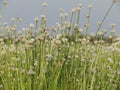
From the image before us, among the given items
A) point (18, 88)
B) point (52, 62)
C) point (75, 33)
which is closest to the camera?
point (18, 88)

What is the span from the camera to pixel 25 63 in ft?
13.3

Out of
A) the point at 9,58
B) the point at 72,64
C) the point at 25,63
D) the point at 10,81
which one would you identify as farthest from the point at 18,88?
the point at 9,58

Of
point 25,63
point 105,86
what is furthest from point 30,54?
point 105,86

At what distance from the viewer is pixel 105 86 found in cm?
396

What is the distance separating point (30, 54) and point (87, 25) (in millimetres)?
650

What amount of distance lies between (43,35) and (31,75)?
43 cm

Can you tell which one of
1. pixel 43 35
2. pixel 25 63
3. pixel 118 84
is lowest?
pixel 118 84

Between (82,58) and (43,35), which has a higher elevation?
(43,35)

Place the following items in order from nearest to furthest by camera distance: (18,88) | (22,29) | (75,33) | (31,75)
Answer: (18,88) < (31,75) < (75,33) < (22,29)

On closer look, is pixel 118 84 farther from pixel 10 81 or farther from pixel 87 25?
pixel 10 81

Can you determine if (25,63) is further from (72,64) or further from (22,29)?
(22,29)

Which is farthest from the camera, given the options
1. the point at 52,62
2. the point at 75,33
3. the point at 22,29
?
the point at 22,29

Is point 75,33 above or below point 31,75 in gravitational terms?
above

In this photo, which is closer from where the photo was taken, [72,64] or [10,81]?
[10,81]
